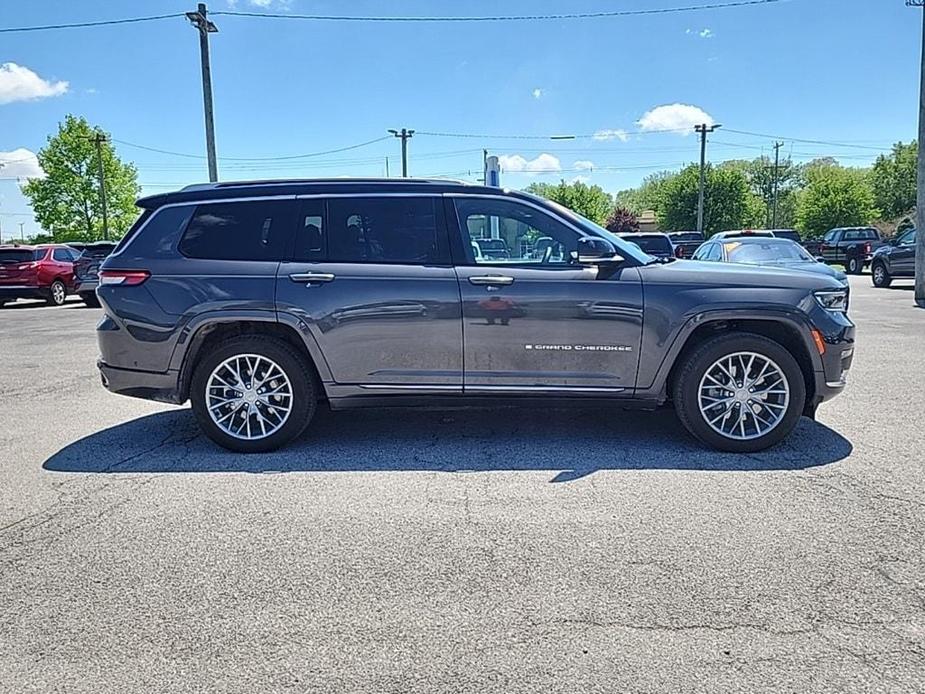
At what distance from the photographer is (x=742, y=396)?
503cm

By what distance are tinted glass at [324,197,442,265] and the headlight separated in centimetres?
271

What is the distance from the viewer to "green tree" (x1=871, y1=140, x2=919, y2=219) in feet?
165

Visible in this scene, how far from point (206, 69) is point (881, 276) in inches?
779

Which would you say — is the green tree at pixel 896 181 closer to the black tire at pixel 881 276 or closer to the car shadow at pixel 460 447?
the black tire at pixel 881 276

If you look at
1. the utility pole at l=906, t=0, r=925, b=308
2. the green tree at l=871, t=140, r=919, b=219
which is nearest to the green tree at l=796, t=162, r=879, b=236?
the green tree at l=871, t=140, r=919, b=219

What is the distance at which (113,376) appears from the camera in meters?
5.26

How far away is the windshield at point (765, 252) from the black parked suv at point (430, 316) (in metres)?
7.95

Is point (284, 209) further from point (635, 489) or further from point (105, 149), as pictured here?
point (105, 149)

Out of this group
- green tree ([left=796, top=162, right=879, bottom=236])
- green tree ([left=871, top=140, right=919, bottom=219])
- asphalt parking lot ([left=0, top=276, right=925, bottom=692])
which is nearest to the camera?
asphalt parking lot ([left=0, top=276, right=925, bottom=692])

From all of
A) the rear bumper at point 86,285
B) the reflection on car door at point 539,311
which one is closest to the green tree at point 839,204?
the rear bumper at point 86,285

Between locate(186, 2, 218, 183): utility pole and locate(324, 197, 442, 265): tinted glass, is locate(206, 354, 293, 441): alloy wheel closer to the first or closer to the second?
locate(324, 197, 442, 265): tinted glass

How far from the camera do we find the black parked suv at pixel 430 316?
4.99m

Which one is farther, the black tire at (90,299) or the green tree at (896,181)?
the green tree at (896,181)

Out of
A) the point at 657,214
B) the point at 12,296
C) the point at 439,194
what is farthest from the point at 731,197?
the point at 439,194
